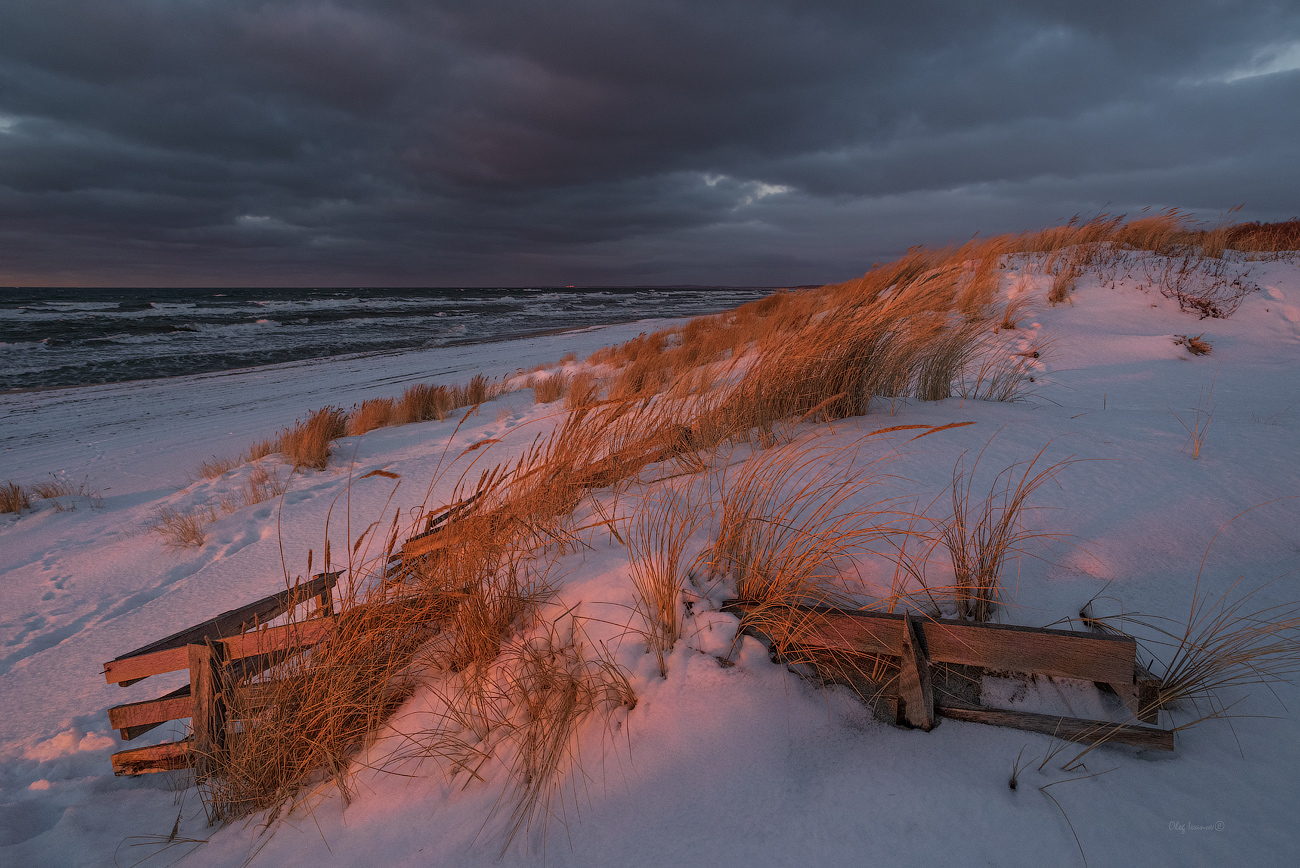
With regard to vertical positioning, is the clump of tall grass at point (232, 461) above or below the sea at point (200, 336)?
below

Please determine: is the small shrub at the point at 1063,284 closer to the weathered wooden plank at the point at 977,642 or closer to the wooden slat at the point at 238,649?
the weathered wooden plank at the point at 977,642

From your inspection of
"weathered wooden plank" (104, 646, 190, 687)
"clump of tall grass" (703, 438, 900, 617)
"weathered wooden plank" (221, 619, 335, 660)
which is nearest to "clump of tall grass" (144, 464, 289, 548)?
"weathered wooden plank" (104, 646, 190, 687)

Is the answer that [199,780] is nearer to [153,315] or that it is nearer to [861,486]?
[861,486]

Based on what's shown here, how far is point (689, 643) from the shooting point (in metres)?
1.74

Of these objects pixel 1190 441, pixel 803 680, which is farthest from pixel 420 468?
pixel 1190 441

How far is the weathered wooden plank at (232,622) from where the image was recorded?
201cm

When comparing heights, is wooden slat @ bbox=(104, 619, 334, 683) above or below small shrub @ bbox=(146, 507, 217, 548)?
above

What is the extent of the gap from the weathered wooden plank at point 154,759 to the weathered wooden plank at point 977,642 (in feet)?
6.84

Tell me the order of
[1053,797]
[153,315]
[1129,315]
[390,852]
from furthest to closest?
[153,315] → [1129,315] → [390,852] → [1053,797]

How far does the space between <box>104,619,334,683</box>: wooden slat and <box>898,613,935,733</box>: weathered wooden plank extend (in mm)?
1941

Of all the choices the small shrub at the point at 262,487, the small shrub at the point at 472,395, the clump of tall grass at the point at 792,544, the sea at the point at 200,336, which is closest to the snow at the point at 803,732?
the clump of tall grass at the point at 792,544

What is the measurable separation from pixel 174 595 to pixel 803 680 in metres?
3.96

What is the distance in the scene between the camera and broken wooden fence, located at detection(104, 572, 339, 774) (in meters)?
1.87

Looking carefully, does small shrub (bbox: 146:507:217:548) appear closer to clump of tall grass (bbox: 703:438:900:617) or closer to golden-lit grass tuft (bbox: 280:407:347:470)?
golden-lit grass tuft (bbox: 280:407:347:470)
